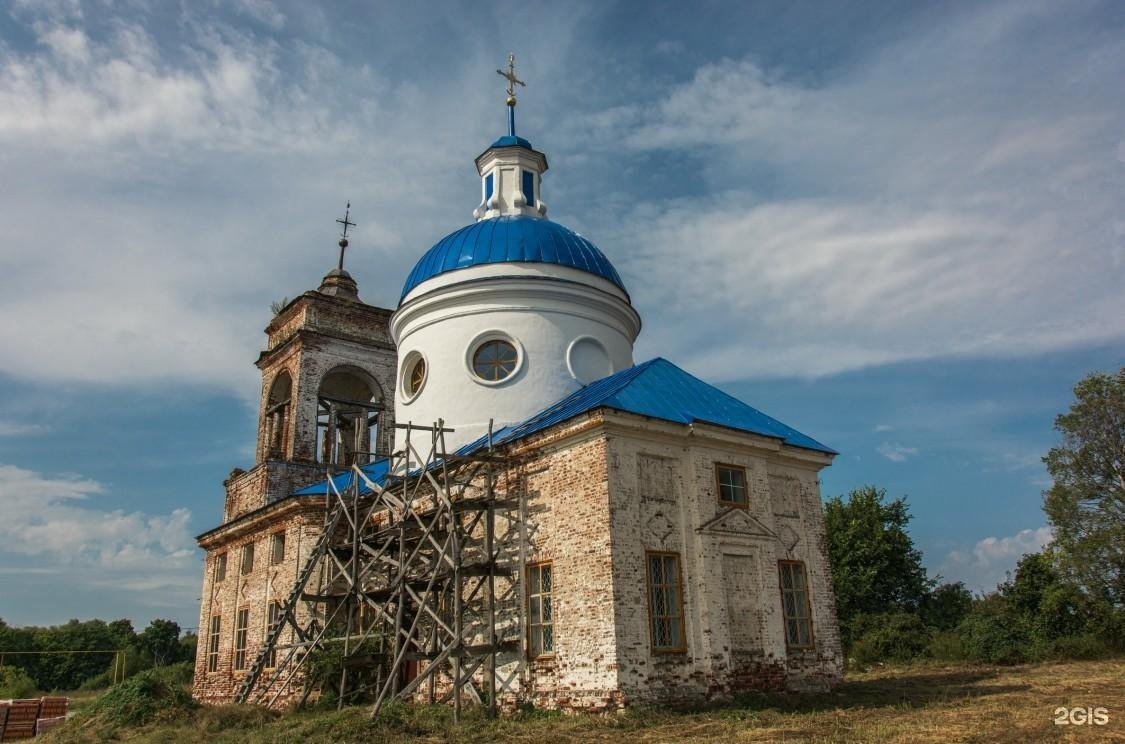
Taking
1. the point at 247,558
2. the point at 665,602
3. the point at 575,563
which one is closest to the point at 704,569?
the point at 665,602

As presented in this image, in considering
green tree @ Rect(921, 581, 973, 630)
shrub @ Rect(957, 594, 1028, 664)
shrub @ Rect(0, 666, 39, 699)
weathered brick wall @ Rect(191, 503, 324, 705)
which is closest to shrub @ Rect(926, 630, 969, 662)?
shrub @ Rect(957, 594, 1028, 664)

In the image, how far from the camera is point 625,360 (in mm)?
18578

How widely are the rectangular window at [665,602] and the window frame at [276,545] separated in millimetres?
10211

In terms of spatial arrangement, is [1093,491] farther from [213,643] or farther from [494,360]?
[213,643]

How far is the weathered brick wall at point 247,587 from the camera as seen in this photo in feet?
61.5

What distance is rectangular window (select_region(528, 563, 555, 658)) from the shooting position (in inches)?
510

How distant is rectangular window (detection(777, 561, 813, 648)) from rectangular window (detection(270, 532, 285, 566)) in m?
11.2

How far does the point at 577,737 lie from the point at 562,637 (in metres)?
2.35

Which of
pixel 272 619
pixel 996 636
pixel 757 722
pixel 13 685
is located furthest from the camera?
pixel 13 685

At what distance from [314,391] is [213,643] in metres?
6.73

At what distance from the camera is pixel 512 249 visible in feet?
58.0

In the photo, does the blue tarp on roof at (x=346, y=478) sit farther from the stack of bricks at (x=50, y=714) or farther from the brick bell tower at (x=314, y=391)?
the stack of bricks at (x=50, y=714)

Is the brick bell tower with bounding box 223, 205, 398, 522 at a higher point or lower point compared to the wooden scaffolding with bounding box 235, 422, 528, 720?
higher

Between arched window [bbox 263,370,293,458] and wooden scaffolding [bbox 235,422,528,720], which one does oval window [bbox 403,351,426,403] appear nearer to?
wooden scaffolding [bbox 235,422,528,720]
